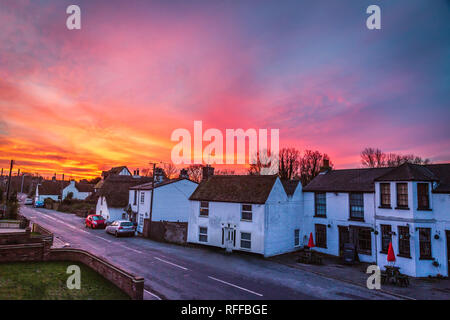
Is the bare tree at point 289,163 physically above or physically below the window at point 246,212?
above

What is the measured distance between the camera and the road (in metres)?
12.9

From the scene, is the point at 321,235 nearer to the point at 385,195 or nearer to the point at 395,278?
the point at 385,195

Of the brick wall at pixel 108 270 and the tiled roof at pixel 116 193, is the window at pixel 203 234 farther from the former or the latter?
the tiled roof at pixel 116 193

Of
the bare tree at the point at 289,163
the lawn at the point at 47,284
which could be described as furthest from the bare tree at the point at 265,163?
the lawn at the point at 47,284

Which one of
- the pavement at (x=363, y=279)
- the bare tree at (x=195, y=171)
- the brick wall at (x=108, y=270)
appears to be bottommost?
the pavement at (x=363, y=279)

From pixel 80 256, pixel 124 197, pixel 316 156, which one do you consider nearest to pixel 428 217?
pixel 80 256

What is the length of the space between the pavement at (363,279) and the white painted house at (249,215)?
7.55 feet

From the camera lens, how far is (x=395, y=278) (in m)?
15.8

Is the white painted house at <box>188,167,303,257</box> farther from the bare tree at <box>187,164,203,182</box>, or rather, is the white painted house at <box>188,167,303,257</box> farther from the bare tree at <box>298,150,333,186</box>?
the bare tree at <box>187,164,203,182</box>

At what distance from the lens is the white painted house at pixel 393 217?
692 inches

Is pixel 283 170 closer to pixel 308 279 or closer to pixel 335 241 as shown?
pixel 335 241

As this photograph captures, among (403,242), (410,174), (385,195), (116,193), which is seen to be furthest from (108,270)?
(116,193)

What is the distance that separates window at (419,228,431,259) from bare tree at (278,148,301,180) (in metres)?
39.4

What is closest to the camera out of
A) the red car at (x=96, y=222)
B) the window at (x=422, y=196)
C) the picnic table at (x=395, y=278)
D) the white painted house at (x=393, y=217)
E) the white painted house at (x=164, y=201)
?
the picnic table at (x=395, y=278)
